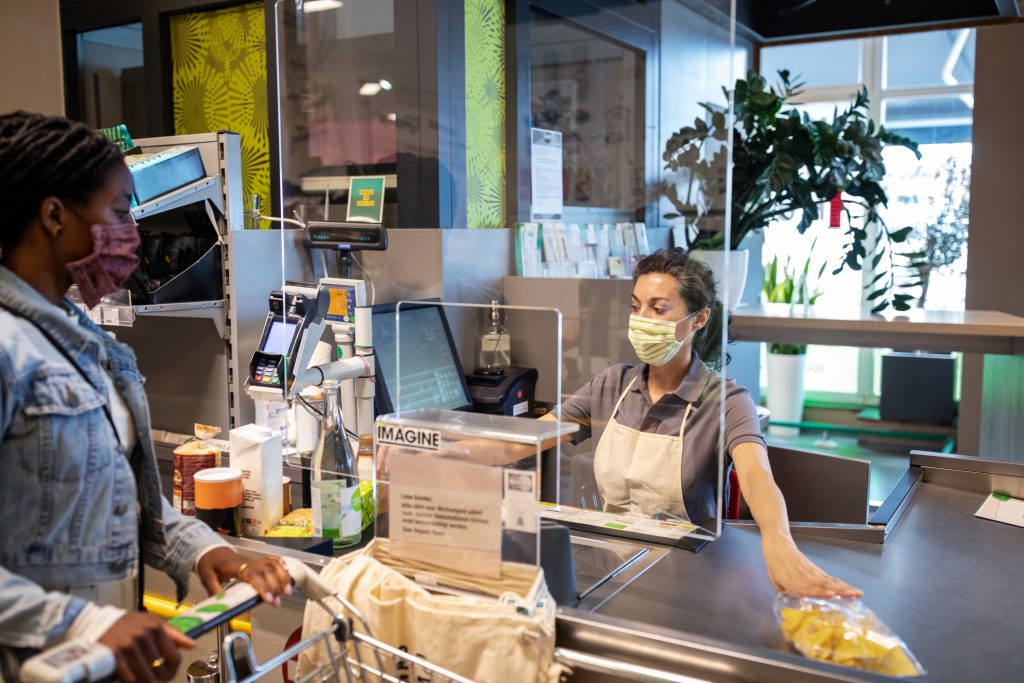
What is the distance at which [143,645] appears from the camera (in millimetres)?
1014

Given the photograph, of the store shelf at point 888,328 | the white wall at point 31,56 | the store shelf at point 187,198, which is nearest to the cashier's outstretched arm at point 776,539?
the store shelf at point 187,198

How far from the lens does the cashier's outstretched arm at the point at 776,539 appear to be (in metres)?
1.44

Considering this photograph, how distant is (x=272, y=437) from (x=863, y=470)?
59.5 inches

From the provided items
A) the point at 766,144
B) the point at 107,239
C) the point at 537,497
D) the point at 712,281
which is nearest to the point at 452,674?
the point at 537,497

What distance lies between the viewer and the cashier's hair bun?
1.75 m

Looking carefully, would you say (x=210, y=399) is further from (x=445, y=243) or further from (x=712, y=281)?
(x=712, y=281)

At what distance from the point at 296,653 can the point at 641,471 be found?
888mm

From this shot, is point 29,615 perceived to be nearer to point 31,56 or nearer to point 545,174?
point 545,174

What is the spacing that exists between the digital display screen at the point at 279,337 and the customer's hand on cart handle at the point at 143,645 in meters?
0.89

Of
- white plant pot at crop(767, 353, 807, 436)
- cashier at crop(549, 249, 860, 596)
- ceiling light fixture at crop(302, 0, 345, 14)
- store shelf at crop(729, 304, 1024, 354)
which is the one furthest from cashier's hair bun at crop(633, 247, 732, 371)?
white plant pot at crop(767, 353, 807, 436)

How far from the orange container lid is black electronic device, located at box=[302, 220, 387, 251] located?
2.03ft

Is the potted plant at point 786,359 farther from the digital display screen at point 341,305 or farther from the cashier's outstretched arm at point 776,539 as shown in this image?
the digital display screen at point 341,305

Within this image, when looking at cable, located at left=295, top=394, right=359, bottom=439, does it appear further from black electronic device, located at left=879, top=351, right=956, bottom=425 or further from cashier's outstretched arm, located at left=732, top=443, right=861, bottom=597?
black electronic device, located at left=879, top=351, right=956, bottom=425

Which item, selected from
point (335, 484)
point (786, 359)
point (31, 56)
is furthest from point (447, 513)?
point (786, 359)
